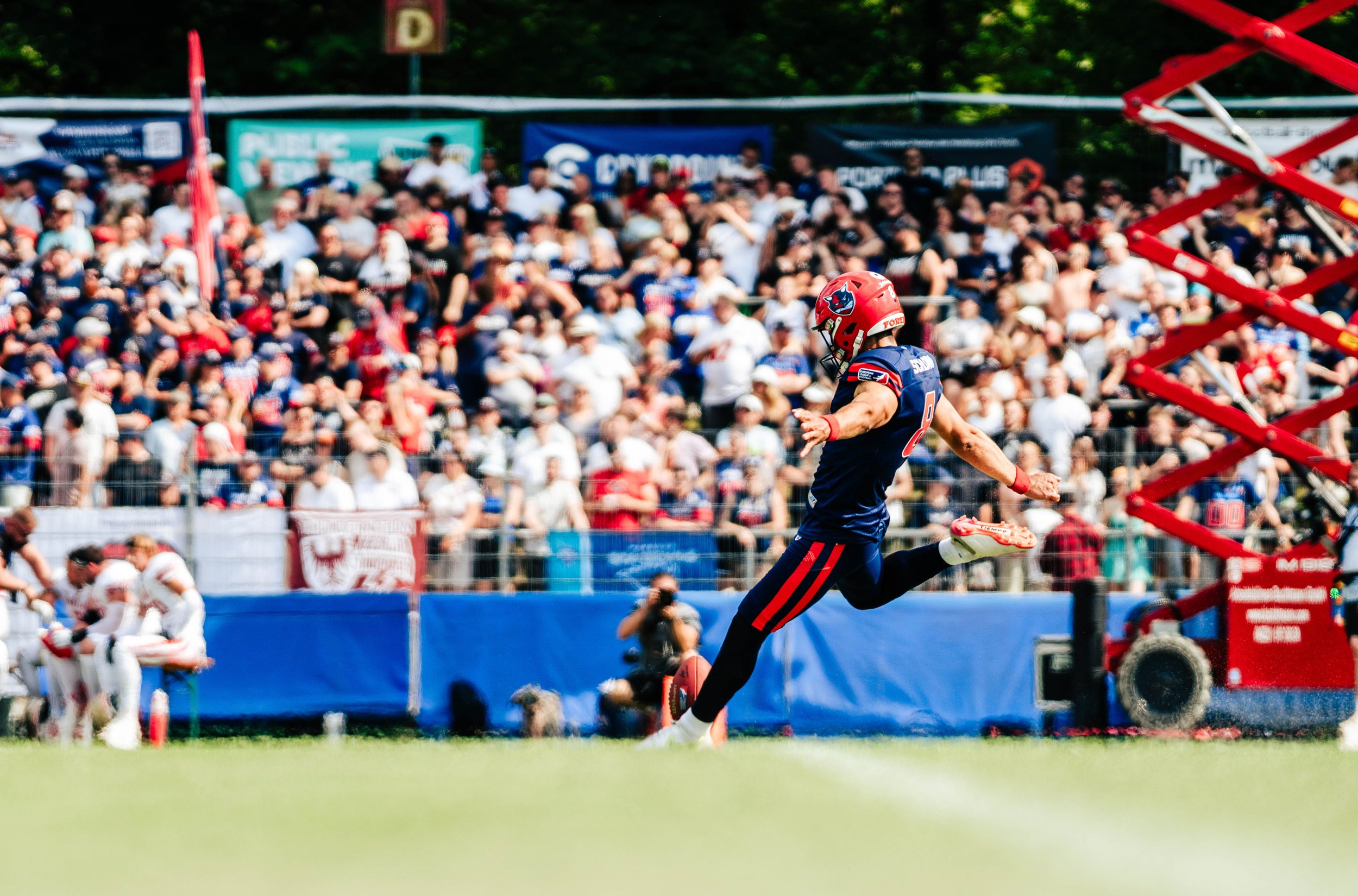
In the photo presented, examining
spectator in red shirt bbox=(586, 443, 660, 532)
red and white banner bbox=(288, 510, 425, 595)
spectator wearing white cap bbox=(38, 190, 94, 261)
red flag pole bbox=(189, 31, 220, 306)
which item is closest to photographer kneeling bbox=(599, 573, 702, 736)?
spectator in red shirt bbox=(586, 443, 660, 532)

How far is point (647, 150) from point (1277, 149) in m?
6.62

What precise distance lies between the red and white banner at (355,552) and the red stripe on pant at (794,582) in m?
6.14

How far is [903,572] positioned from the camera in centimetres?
853

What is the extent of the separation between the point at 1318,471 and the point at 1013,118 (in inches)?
342

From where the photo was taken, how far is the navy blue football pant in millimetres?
8391

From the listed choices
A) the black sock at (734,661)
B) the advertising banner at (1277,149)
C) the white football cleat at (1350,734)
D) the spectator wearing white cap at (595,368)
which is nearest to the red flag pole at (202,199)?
the spectator wearing white cap at (595,368)

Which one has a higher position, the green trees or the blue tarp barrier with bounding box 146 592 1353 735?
the green trees

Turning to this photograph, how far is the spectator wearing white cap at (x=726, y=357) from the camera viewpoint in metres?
16.6

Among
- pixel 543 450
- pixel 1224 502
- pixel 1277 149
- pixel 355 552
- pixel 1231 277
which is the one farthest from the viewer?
pixel 1277 149

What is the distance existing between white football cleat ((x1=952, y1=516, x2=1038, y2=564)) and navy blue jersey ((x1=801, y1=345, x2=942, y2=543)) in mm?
356

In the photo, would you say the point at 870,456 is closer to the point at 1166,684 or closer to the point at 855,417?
the point at 855,417

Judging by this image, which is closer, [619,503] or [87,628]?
[87,628]

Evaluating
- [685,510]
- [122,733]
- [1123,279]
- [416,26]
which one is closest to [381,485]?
[685,510]

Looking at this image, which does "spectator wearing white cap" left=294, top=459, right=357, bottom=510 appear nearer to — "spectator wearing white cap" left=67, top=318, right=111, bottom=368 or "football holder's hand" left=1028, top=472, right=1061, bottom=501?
"spectator wearing white cap" left=67, top=318, right=111, bottom=368
